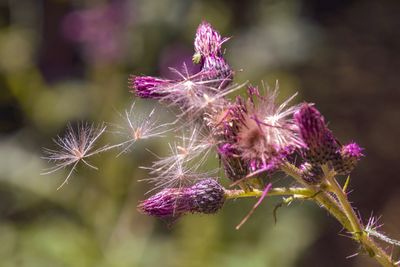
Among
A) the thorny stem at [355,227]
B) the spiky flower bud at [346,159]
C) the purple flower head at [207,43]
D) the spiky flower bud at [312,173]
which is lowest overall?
the thorny stem at [355,227]

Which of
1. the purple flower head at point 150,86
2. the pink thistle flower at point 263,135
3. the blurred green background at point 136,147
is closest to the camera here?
the pink thistle flower at point 263,135

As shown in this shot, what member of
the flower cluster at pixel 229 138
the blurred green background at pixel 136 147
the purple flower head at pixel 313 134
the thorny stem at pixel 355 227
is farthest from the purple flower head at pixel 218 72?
the blurred green background at pixel 136 147

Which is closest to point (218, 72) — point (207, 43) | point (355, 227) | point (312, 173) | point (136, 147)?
point (207, 43)

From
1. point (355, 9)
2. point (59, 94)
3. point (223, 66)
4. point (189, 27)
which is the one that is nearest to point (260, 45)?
point (189, 27)

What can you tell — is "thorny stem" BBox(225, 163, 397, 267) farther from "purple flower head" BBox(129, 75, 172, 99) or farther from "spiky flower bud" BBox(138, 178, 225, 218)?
"purple flower head" BBox(129, 75, 172, 99)

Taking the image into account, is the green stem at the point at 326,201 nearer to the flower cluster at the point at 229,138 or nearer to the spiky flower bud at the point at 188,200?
the flower cluster at the point at 229,138

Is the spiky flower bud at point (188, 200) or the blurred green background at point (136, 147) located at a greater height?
the blurred green background at point (136, 147)

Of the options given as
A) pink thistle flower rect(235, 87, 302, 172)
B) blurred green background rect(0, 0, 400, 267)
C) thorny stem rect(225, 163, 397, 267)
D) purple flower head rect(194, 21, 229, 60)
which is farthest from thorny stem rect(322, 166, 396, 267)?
blurred green background rect(0, 0, 400, 267)
